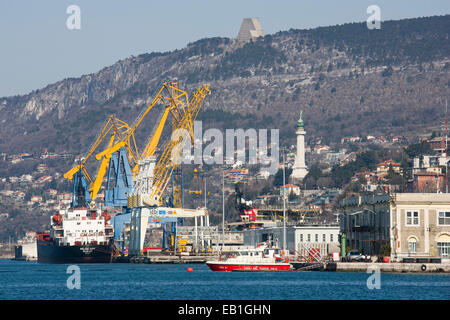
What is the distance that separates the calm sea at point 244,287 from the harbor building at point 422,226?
7.14 m

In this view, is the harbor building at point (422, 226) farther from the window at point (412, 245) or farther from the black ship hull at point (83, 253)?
the black ship hull at point (83, 253)

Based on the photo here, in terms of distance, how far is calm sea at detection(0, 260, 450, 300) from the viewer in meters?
70.1

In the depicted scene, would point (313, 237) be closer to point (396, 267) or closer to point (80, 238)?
point (80, 238)

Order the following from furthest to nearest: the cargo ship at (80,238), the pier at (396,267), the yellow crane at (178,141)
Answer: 1. the yellow crane at (178,141)
2. the cargo ship at (80,238)
3. the pier at (396,267)

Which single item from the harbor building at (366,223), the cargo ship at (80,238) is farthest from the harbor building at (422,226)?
the cargo ship at (80,238)

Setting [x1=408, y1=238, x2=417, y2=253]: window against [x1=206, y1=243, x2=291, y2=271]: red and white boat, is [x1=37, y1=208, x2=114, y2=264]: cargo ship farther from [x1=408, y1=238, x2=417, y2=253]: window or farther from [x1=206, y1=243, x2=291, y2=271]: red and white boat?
[x1=408, y1=238, x2=417, y2=253]: window

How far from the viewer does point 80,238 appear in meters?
164

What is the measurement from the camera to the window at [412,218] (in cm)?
9732

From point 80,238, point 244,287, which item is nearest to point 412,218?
point 244,287

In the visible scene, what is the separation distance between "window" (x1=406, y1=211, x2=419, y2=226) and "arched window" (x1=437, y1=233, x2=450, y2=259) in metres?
2.64

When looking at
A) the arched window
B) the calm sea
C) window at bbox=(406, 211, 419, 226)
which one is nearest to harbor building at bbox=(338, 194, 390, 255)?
window at bbox=(406, 211, 419, 226)

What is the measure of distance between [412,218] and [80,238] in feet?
257
